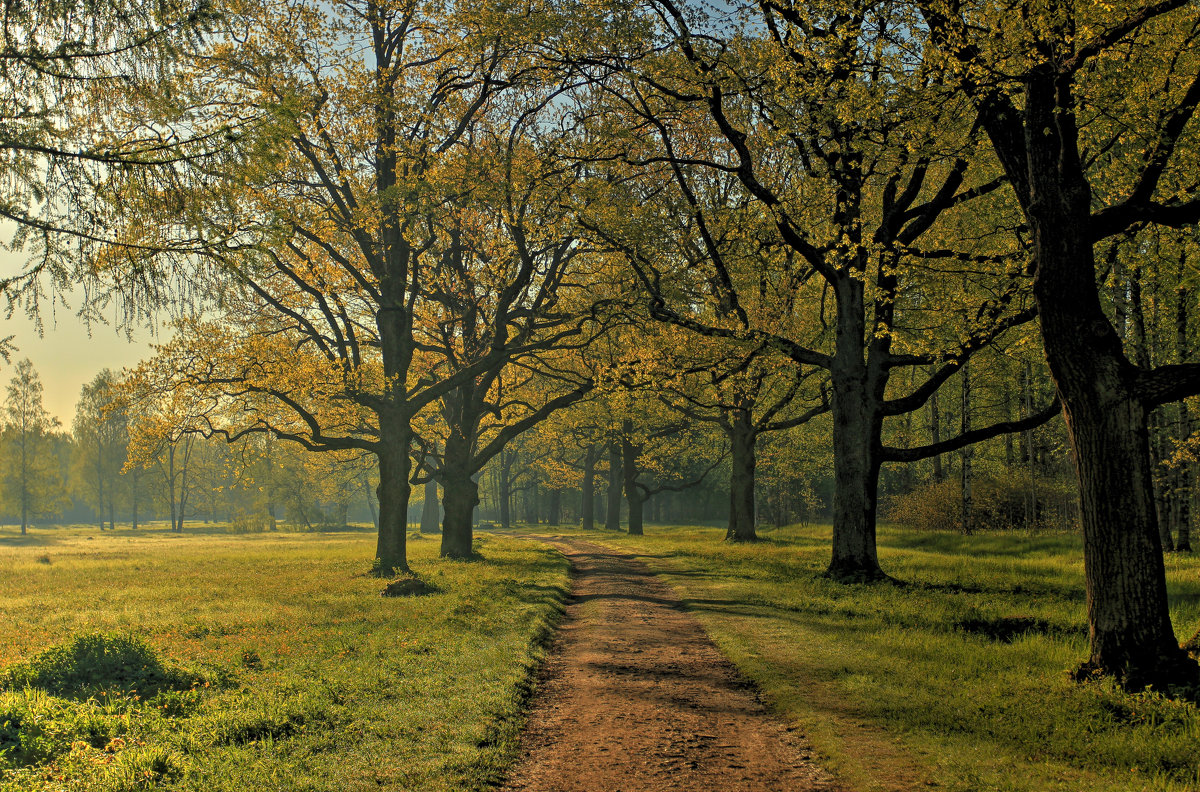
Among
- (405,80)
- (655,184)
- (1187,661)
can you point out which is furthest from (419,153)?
(1187,661)

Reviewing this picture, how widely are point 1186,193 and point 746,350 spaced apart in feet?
31.6

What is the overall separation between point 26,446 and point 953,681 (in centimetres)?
8185

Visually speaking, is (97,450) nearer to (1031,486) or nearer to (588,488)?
(588,488)

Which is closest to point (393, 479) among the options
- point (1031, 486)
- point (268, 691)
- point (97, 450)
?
point (268, 691)

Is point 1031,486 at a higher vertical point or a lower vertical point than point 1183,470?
lower

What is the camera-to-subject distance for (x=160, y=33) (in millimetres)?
8328

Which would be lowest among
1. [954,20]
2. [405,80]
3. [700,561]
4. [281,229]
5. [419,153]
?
[700,561]

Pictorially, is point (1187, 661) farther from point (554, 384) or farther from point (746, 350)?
point (554, 384)

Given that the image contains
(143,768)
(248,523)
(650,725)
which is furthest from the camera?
(248,523)

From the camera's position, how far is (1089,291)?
28.3 feet

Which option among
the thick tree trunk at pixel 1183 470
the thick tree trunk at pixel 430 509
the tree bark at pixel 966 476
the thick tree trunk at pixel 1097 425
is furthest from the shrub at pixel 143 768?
the thick tree trunk at pixel 430 509

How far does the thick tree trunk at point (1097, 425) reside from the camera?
25.7 ft

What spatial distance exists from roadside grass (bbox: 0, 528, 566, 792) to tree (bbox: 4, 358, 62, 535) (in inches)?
2462

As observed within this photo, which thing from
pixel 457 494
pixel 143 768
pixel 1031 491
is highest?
pixel 457 494
